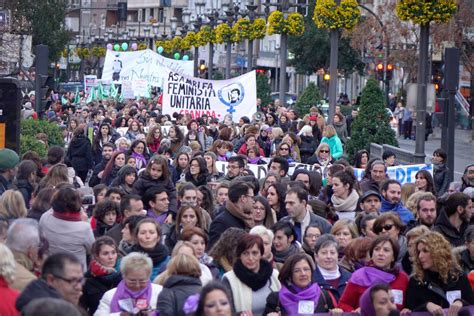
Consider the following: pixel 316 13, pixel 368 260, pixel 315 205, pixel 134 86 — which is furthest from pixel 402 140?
pixel 368 260

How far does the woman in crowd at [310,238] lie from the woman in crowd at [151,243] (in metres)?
1.49

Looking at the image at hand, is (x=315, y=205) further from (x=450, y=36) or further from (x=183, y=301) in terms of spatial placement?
(x=450, y=36)

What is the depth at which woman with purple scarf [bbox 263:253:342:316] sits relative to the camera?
9844mm

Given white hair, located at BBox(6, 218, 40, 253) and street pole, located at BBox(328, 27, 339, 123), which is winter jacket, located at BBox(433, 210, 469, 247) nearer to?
white hair, located at BBox(6, 218, 40, 253)

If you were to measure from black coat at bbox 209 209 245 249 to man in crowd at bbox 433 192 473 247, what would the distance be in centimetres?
177

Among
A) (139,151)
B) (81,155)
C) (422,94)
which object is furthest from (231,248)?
(422,94)

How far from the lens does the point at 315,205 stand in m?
14.2

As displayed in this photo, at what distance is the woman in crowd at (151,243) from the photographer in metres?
10.7

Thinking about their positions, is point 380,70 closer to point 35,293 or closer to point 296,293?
point 296,293

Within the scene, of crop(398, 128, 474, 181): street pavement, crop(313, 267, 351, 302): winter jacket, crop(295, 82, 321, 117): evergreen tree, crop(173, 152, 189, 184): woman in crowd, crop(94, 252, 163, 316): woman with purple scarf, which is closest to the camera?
crop(94, 252, 163, 316): woman with purple scarf

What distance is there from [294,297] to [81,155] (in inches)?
499

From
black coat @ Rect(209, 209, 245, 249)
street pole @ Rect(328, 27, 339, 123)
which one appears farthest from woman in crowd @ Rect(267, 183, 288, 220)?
street pole @ Rect(328, 27, 339, 123)

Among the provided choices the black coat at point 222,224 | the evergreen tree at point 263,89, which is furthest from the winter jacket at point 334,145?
the evergreen tree at point 263,89

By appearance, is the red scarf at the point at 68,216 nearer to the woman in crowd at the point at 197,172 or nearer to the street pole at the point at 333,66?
the woman in crowd at the point at 197,172
